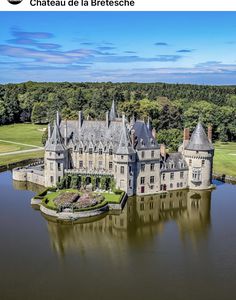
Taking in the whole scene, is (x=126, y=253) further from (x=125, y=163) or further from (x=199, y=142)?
(x=199, y=142)

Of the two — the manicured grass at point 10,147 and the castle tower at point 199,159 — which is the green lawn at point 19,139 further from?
the castle tower at point 199,159

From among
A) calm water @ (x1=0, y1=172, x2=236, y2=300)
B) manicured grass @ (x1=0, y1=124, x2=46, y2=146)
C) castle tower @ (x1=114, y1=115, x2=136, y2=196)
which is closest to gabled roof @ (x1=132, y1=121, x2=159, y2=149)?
castle tower @ (x1=114, y1=115, x2=136, y2=196)

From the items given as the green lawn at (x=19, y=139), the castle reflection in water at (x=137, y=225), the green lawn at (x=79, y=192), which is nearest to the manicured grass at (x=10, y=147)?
the green lawn at (x=19, y=139)

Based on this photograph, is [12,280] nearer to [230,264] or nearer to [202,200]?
[230,264]

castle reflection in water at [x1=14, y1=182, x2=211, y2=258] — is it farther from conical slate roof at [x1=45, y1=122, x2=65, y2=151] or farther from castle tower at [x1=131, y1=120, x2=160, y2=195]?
conical slate roof at [x1=45, y1=122, x2=65, y2=151]

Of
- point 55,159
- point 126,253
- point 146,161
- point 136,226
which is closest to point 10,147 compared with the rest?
point 55,159

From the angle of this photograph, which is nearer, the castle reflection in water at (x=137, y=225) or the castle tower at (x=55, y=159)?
the castle reflection in water at (x=137, y=225)

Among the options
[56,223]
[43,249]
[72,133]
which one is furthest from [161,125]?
[43,249]
